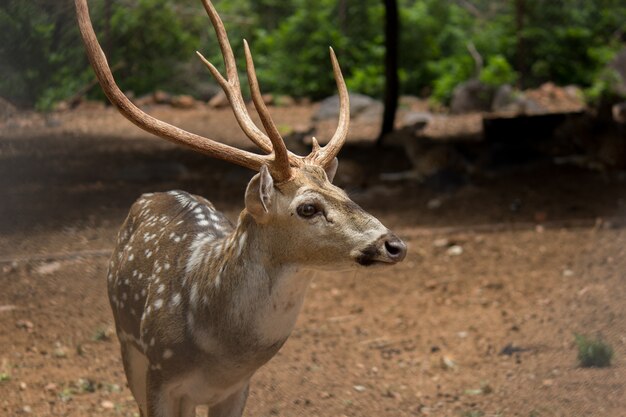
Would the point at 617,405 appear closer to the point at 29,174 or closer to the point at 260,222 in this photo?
the point at 260,222

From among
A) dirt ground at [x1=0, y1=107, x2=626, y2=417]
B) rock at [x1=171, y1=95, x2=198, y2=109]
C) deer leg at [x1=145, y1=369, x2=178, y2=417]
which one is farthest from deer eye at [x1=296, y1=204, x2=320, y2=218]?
rock at [x1=171, y1=95, x2=198, y2=109]

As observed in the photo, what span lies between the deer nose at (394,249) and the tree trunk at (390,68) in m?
7.10

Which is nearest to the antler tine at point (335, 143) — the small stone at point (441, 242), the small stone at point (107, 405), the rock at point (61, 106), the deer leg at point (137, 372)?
the deer leg at point (137, 372)

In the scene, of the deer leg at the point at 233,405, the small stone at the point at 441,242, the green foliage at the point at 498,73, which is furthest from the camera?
the green foliage at the point at 498,73

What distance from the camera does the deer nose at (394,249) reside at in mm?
2711

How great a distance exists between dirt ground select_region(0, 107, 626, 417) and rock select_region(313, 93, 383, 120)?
2153 mm

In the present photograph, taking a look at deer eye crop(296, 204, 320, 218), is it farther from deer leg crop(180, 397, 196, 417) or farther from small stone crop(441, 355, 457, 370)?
small stone crop(441, 355, 457, 370)

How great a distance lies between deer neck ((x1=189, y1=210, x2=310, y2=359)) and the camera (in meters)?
2.92

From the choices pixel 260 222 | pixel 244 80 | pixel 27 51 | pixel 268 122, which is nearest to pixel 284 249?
pixel 260 222

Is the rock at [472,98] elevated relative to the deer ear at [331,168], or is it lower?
lower

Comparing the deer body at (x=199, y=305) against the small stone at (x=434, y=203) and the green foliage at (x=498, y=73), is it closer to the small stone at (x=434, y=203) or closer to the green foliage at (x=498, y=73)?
the small stone at (x=434, y=203)

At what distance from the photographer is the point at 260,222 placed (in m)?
2.96

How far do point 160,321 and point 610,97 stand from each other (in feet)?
27.8

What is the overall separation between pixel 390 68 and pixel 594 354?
5.89 metres
